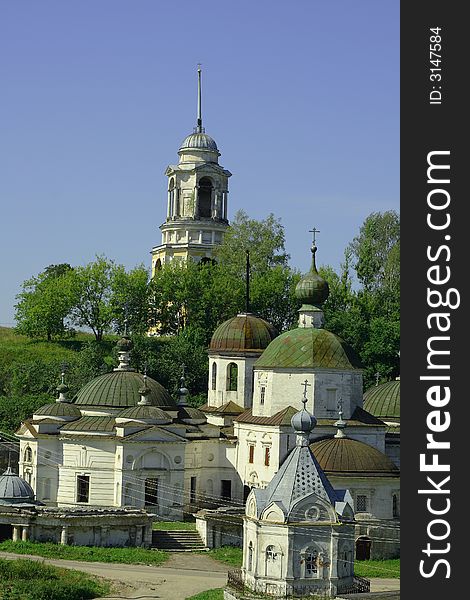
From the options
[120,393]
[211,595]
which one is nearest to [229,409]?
[120,393]

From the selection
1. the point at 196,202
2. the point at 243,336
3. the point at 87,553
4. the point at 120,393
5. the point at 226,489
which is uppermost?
the point at 196,202

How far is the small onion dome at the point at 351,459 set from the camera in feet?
142

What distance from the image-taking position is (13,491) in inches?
1745

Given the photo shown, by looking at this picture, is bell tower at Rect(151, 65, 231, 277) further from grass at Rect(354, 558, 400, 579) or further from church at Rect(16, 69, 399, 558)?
grass at Rect(354, 558, 400, 579)

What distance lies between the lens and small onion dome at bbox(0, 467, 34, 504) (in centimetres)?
4400

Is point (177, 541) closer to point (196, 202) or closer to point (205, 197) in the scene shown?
point (196, 202)

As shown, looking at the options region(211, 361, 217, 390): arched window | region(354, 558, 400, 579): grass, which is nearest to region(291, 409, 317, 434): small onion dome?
region(354, 558, 400, 579): grass

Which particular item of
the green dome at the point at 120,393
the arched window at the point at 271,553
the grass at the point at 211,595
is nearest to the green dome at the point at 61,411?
the green dome at the point at 120,393

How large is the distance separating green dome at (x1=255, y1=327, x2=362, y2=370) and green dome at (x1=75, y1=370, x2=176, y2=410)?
519 cm

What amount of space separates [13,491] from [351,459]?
37.5 feet

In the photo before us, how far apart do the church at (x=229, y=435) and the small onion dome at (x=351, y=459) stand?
0.04m

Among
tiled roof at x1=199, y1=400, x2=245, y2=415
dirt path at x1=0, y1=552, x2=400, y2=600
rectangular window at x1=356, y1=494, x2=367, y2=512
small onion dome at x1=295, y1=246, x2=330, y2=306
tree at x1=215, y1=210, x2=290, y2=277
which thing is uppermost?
tree at x1=215, y1=210, x2=290, y2=277

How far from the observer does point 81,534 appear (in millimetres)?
42688

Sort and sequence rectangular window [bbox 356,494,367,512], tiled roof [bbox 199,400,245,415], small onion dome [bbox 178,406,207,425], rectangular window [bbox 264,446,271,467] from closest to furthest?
1. rectangular window [bbox 356,494,367,512]
2. rectangular window [bbox 264,446,271,467]
3. small onion dome [bbox 178,406,207,425]
4. tiled roof [bbox 199,400,245,415]
